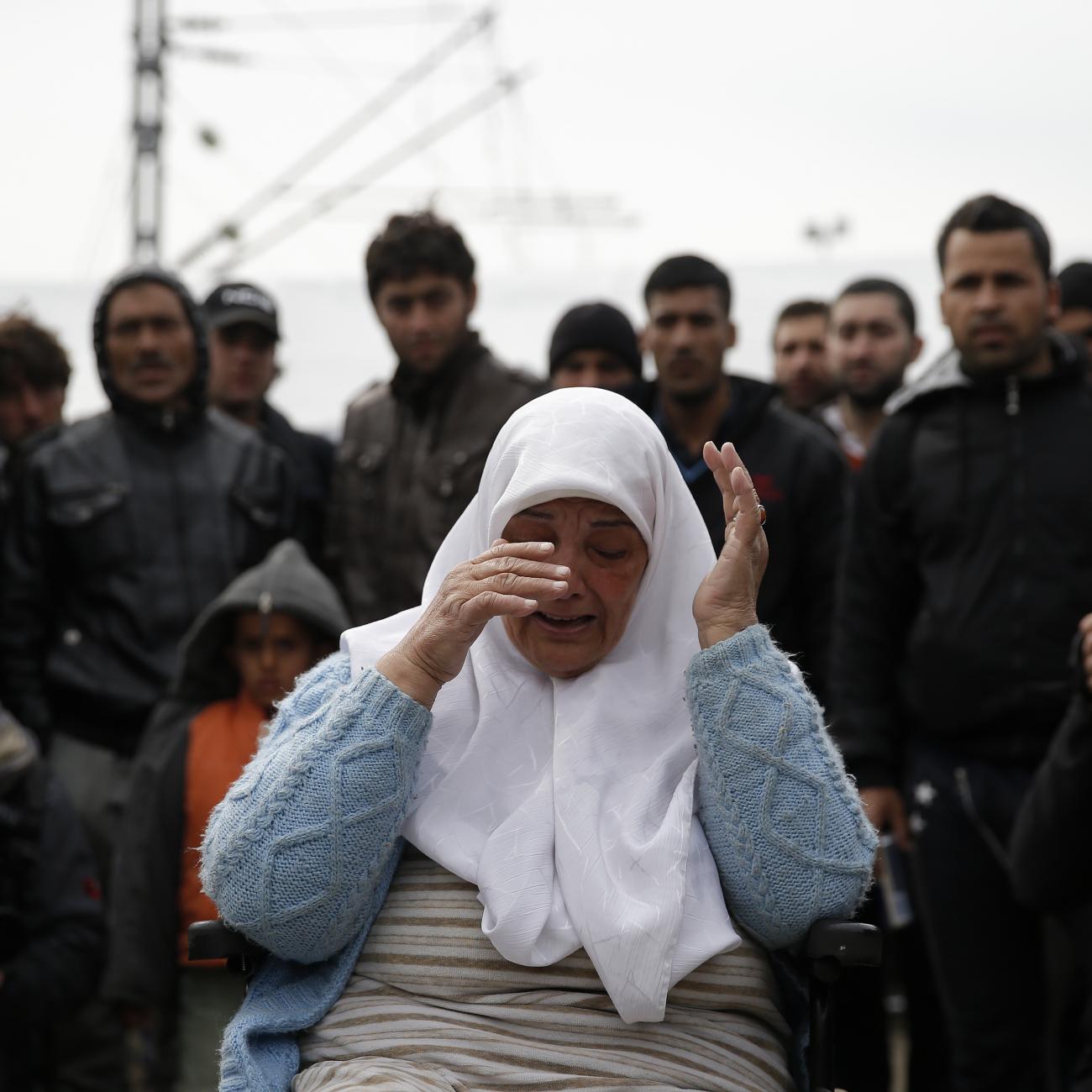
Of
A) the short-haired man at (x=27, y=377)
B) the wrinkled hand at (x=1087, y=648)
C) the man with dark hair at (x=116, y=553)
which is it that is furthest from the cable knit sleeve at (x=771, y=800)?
the short-haired man at (x=27, y=377)

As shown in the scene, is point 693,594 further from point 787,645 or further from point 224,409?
point 224,409

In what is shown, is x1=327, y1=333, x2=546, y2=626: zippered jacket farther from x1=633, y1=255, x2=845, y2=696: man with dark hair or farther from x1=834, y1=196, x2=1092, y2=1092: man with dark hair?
x1=834, y1=196, x2=1092, y2=1092: man with dark hair

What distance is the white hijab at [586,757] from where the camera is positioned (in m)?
2.73

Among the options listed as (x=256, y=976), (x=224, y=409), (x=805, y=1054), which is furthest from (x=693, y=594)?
(x=224, y=409)

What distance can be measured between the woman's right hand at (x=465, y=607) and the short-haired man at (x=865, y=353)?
361cm

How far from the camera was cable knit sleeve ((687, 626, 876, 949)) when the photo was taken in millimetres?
2775

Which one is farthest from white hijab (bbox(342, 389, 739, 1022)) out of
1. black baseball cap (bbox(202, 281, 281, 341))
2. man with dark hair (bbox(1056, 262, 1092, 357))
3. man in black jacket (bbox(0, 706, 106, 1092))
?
man with dark hair (bbox(1056, 262, 1092, 357))

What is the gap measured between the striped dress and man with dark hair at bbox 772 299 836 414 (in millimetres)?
4773

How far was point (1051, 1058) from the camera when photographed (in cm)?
498

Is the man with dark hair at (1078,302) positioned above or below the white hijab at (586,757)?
above

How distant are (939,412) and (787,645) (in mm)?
814

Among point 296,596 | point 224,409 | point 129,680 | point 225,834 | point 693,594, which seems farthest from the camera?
point 224,409

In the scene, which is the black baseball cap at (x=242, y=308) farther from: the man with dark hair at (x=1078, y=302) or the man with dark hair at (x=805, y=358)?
the man with dark hair at (x=1078, y=302)

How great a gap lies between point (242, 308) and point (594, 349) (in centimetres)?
158
